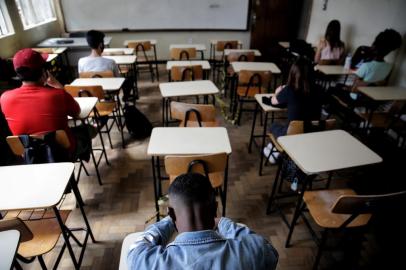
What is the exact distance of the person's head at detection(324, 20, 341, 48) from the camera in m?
4.20

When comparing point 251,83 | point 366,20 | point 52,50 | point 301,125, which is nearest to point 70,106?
point 301,125

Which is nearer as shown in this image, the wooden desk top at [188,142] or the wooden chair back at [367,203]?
the wooden chair back at [367,203]

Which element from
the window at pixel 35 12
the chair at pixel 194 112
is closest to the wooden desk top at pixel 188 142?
the chair at pixel 194 112

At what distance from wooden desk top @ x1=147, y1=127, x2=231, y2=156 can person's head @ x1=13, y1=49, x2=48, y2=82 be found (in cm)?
91

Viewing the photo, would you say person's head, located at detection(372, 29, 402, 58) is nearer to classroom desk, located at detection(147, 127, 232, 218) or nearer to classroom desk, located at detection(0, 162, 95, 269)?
classroom desk, located at detection(147, 127, 232, 218)

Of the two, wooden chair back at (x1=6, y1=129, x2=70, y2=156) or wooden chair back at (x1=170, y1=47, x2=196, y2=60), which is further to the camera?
wooden chair back at (x1=170, y1=47, x2=196, y2=60)

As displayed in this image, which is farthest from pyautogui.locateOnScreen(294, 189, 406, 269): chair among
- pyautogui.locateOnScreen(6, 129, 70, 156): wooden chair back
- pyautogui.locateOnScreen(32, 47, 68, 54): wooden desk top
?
pyautogui.locateOnScreen(32, 47, 68, 54): wooden desk top

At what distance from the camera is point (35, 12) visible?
5270 millimetres

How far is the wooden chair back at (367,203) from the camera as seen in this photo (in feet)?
4.68

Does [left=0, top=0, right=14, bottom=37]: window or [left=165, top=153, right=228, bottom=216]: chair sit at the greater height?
[left=0, top=0, right=14, bottom=37]: window

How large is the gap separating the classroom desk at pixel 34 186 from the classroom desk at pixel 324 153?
143 centimetres

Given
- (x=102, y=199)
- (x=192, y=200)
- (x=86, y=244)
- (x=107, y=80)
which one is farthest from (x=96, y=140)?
(x=192, y=200)

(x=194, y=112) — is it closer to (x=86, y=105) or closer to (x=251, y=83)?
(x=86, y=105)

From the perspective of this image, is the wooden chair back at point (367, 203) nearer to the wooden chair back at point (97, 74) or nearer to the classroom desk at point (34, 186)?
the classroom desk at point (34, 186)
